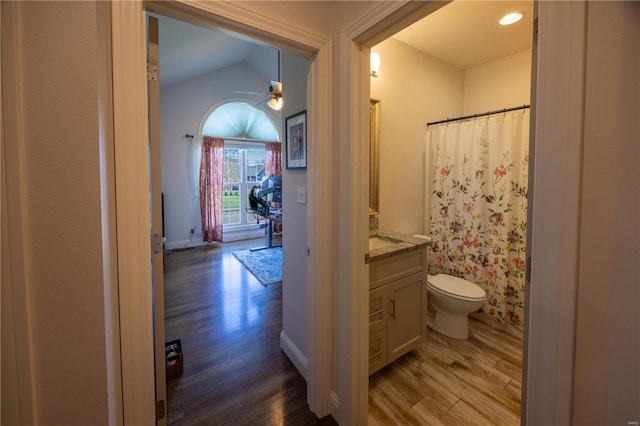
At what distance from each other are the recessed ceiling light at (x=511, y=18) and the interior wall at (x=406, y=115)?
2.10ft

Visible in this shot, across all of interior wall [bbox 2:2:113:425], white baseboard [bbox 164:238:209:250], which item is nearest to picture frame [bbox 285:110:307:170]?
interior wall [bbox 2:2:113:425]

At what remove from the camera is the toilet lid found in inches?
82.9

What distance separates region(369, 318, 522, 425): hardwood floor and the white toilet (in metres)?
0.09

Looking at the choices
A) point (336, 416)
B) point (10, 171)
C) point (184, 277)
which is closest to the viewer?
point (10, 171)

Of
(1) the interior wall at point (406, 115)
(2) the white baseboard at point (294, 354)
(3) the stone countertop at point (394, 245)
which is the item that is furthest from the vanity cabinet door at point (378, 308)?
(1) the interior wall at point (406, 115)

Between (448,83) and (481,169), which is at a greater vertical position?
(448,83)

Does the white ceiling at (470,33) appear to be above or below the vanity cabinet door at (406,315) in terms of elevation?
above

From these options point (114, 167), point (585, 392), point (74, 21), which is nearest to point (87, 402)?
point (114, 167)

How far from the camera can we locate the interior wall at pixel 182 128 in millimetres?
4711

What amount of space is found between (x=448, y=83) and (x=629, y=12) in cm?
253

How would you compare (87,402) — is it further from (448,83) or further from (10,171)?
(448,83)

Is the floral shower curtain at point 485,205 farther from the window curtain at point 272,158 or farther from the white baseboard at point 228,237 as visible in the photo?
the white baseboard at point 228,237

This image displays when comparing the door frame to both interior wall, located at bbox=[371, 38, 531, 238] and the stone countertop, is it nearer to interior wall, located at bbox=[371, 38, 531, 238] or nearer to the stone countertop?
the stone countertop

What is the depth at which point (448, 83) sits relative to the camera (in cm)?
279
